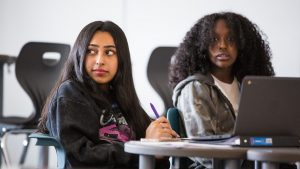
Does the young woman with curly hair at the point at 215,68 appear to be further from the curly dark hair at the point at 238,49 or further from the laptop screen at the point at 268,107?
the laptop screen at the point at 268,107

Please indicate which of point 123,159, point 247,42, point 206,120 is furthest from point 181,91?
point 123,159

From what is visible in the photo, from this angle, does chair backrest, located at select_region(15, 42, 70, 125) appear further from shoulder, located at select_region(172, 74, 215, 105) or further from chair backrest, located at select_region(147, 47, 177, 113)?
shoulder, located at select_region(172, 74, 215, 105)

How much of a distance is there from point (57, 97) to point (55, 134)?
0.44 ft

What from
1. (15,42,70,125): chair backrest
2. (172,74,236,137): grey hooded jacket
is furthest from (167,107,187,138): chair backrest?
(15,42,70,125): chair backrest

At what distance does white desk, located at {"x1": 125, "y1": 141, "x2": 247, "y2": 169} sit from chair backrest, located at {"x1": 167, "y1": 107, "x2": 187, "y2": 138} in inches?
Answer: 26.5

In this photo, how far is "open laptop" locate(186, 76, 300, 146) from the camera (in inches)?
68.1

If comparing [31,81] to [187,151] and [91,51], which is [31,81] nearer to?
[91,51]

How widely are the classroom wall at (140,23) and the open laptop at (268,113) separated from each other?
7.98 ft

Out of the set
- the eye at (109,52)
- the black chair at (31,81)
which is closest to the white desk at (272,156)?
the eye at (109,52)

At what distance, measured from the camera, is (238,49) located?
2.76 m

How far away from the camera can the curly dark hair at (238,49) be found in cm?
272

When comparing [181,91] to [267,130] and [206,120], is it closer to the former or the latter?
[206,120]

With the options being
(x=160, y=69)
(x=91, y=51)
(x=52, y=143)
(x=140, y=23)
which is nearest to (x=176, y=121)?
(x=91, y=51)

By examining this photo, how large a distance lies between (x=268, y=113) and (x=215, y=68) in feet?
3.27
